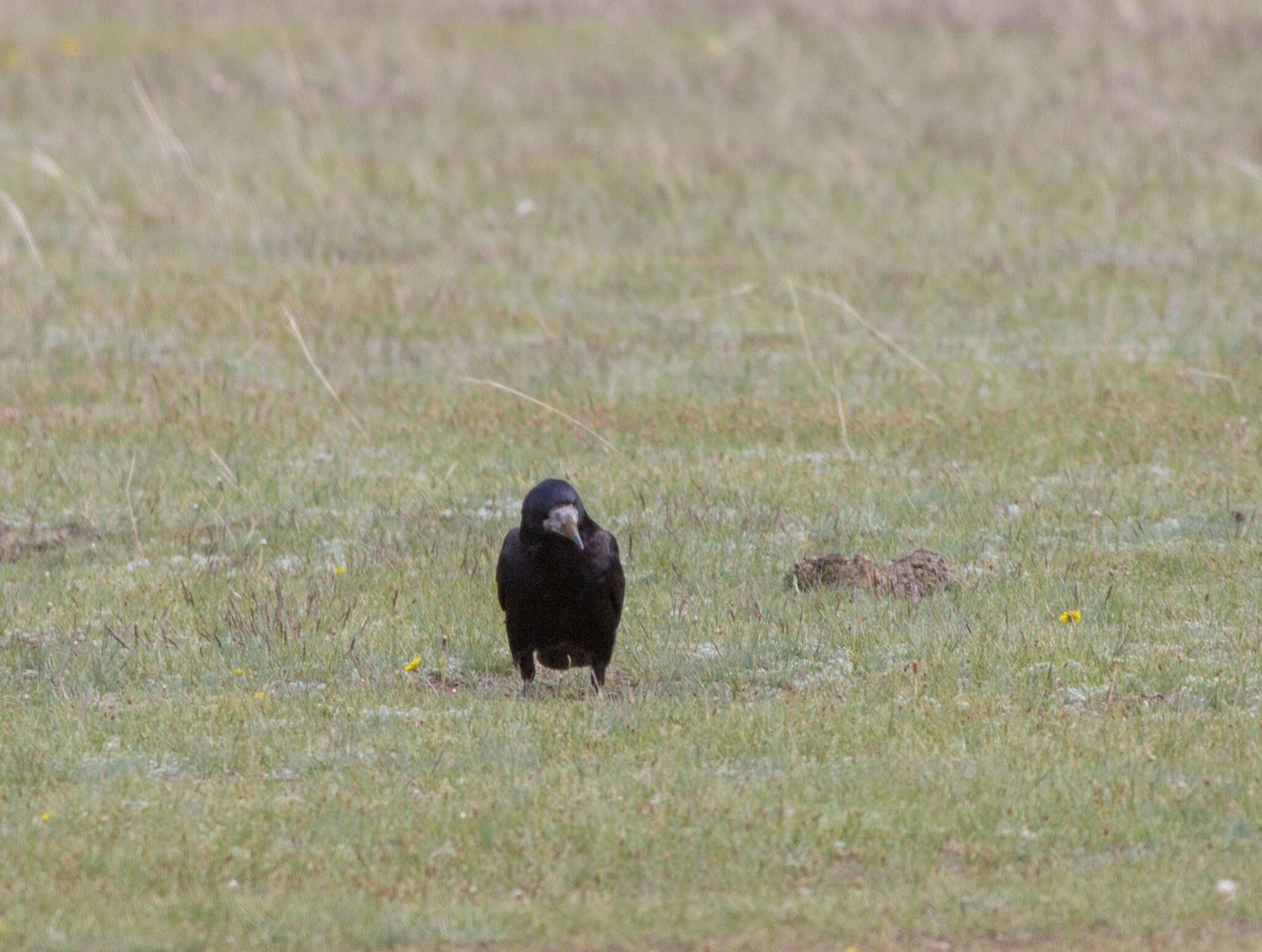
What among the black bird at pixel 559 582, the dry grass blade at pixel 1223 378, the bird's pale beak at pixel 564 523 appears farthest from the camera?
the dry grass blade at pixel 1223 378

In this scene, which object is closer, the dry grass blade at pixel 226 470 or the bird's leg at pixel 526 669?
the bird's leg at pixel 526 669

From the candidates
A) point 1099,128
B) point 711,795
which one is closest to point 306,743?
point 711,795

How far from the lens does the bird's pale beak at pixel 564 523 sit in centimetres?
822

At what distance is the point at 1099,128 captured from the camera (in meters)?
23.0

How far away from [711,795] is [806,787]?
42 cm

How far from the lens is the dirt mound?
33.0 ft

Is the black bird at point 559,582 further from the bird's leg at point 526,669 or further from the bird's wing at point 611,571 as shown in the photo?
the bird's leg at point 526,669

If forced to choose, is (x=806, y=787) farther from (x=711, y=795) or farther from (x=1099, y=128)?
(x=1099, y=128)

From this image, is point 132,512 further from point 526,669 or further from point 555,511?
point 555,511

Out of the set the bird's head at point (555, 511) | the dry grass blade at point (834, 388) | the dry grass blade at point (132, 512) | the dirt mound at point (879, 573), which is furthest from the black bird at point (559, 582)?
the dry grass blade at point (834, 388)

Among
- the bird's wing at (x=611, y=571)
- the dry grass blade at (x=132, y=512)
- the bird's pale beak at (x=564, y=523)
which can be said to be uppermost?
the bird's pale beak at (x=564, y=523)

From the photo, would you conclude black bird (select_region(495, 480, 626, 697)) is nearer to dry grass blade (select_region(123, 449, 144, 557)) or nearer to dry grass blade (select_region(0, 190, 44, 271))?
dry grass blade (select_region(123, 449, 144, 557))

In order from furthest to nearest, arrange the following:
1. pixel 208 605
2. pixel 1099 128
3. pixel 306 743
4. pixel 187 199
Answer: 1. pixel 1099 128
2. pixel 187 199
3. pixel 208 605
4. pixel 306 743

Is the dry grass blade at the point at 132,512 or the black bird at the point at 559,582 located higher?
the black bird at the point at 559,582
